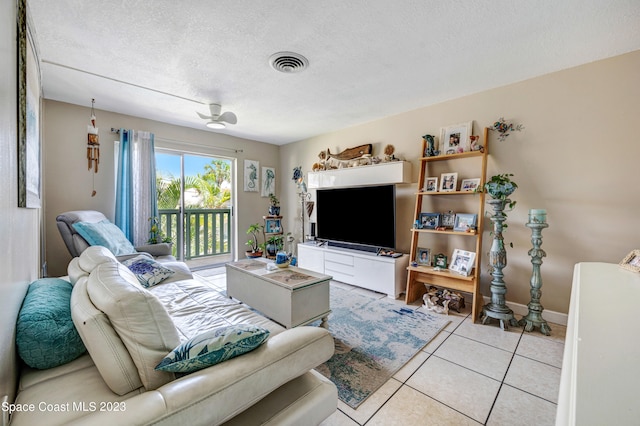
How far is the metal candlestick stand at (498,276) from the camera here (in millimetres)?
2338

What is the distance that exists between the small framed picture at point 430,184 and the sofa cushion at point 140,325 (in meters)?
2.78

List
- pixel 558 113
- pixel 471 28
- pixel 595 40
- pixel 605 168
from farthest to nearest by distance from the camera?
pixel 558 113 → pixel 605 168 → pixel 595 40 → pixel 471 28

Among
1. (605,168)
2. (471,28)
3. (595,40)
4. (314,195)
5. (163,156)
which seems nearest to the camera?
(471,28)

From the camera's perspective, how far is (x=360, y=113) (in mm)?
3414

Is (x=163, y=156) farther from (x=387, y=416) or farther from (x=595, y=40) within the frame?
(x=595, y=40)

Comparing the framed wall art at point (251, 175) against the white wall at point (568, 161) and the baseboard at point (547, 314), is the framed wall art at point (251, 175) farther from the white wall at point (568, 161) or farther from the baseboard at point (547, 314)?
the baseboard at point (547, 314)

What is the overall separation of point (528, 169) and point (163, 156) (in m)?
4.69

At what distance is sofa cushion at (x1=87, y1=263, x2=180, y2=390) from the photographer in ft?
2.85

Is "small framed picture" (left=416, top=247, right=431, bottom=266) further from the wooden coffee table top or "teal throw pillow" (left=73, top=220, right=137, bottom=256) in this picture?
"teal throw pillow" (left=73, top=220, right=137, bottom=256)

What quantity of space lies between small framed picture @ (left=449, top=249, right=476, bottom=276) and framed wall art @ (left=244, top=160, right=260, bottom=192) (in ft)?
11.5

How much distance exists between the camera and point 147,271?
7.50 feet

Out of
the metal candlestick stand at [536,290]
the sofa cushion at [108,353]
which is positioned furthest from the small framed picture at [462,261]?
the sofa cushion at [108,353]

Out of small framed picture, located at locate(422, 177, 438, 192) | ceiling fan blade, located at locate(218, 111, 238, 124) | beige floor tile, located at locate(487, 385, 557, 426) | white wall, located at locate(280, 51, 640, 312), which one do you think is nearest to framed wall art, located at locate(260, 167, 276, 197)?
ceiling fan blade, located at locate(218, 111, 238, 124)

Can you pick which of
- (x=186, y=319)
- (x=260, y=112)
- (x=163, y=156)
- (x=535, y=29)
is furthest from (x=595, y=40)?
(x=163, y=156)
